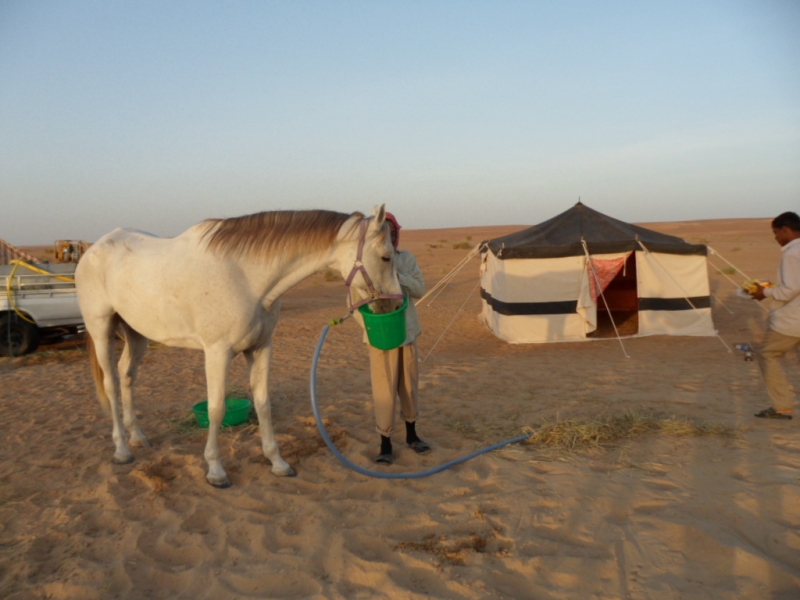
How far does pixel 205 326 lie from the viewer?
3.64 m

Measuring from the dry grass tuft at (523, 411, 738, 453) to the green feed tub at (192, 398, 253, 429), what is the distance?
8.57 feet

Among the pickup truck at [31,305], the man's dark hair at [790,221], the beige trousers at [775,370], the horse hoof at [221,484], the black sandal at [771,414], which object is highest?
the man's dark hair at [790,221]

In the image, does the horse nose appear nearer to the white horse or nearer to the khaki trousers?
the white horse

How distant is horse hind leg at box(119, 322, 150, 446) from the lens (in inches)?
182

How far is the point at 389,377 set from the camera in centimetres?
412

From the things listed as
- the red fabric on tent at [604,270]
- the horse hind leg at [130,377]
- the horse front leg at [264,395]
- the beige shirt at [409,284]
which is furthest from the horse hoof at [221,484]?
the red fabric on tent at [604,270]

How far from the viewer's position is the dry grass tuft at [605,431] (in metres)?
4.29

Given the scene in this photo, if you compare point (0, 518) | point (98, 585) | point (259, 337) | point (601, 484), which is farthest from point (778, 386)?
point (0, 518)

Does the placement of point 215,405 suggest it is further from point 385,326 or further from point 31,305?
point 31,305

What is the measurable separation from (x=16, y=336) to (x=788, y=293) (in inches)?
398

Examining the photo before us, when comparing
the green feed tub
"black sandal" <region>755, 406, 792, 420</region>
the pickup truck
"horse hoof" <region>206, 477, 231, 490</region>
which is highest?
the pickup truck

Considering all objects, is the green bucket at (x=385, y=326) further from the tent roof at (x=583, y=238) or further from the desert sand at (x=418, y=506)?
the tent roof at (x=583, y=238)

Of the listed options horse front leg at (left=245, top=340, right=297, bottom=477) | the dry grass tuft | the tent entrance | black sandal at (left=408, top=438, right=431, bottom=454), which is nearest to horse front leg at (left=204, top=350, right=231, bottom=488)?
horse front leg at (left=245, top=340, right=297, bottom=477)

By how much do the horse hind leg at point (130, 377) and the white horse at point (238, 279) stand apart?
2.33 feet
